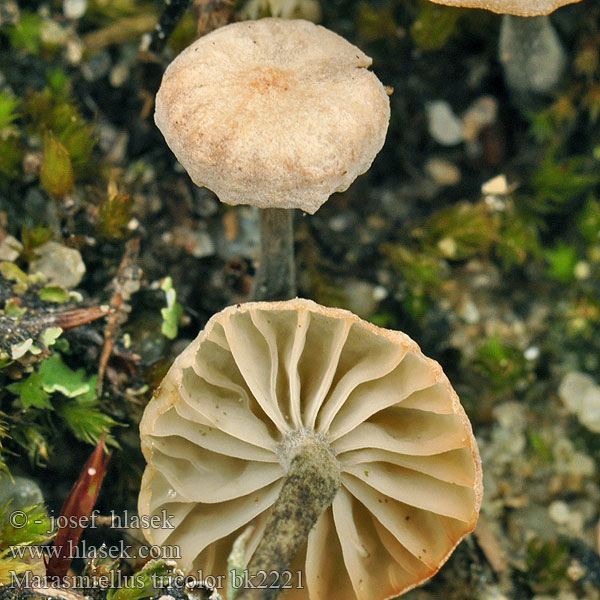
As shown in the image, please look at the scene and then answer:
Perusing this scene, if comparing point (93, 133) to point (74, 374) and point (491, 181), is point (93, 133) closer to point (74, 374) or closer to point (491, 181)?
point (74, 374)

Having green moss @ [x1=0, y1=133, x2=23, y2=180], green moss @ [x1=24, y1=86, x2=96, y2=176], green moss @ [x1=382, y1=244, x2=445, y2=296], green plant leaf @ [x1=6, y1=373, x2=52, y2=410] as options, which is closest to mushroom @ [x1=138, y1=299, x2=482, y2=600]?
green plant leaf @ [x1=6, y1=373, x2=52, y2=410]

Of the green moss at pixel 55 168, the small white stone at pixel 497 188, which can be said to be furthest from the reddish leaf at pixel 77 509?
the small white stone at pixel 497 188

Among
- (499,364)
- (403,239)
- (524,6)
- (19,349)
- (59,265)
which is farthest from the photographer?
(403,239)

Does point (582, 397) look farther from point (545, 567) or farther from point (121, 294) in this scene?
point (121, 294)

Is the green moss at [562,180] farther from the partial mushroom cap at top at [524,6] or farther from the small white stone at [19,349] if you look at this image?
the small white stone at [19,349]

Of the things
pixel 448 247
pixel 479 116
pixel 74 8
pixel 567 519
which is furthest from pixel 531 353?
pixel 74 8
